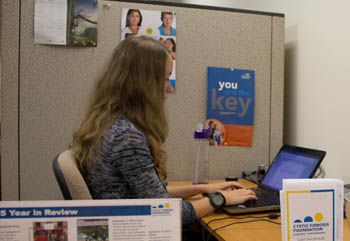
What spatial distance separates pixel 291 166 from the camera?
1166 mm

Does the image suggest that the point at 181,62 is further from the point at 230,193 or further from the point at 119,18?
the point at 230,193

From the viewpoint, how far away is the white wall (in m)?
1.23

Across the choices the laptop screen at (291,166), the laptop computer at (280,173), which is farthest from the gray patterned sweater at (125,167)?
the laptop screen at (291,166)

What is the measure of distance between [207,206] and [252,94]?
72cm

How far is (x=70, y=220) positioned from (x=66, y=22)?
1.03m

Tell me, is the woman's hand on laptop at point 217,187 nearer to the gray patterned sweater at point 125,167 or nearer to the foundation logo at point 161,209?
the gray patterned sweater at point 125,167

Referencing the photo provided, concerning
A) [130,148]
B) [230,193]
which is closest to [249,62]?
[230,193]

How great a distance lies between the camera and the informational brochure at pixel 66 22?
4.19 feet

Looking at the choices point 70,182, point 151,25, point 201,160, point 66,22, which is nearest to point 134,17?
point 151,25

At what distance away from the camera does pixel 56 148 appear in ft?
4.32

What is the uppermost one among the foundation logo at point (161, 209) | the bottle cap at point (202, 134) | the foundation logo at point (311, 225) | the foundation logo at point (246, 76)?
the foundation logo at point (246, 76)

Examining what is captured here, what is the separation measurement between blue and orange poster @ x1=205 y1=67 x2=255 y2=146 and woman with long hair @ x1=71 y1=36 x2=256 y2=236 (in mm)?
486

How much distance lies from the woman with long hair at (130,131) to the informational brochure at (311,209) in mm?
383

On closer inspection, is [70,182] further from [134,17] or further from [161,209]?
[134,17]
